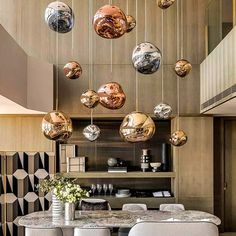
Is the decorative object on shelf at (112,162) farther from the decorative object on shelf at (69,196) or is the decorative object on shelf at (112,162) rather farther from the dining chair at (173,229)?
the dining chair at (173,229)

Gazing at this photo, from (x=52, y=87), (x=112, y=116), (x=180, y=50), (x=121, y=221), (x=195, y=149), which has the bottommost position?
(x=121, y=221)

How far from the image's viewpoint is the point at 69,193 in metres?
6.30

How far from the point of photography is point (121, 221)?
19.8ft

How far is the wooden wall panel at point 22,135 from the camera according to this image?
8938 millimetres

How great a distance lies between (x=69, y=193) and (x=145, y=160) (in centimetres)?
344

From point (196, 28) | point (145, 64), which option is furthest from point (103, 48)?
point (145, 64)

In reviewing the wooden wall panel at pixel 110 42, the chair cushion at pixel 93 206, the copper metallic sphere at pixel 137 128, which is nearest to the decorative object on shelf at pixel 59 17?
→ the copper metallic sphere at pixel 137 128

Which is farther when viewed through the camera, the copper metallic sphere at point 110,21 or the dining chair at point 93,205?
the dining chair at point 93,205

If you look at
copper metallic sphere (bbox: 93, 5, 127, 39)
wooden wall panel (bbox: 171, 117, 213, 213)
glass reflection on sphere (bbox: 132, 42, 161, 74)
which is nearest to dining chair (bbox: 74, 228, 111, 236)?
glass reflection on sphere (bbox: 132, 42, 161, 74)

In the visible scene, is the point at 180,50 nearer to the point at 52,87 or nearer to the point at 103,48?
the point at 103,48

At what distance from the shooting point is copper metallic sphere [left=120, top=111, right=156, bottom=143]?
4.23 m

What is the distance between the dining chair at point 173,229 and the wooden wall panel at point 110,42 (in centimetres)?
418

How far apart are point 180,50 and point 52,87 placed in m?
2.63

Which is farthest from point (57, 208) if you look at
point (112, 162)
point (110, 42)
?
point (110, 42)
